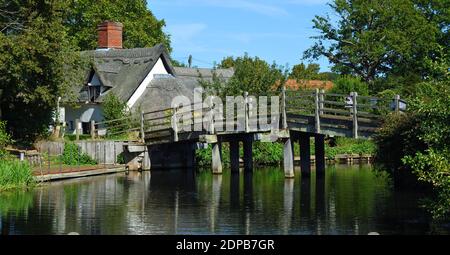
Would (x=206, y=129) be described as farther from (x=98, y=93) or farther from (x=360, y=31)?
(x=360, y=31)

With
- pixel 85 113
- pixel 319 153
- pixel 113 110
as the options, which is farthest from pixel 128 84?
pixel 319 153

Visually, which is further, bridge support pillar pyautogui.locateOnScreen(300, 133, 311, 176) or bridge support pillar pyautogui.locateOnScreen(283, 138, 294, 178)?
bridge support pillar pyautogui.locateOnScreen(300, 133, 311, 176)

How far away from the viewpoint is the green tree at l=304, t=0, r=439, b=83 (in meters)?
69.3

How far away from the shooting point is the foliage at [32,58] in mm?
37812

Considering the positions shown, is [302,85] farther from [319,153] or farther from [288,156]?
[288,156]

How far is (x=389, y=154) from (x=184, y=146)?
66.5 feet

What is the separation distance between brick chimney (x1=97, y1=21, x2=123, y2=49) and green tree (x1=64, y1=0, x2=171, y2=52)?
489 cm

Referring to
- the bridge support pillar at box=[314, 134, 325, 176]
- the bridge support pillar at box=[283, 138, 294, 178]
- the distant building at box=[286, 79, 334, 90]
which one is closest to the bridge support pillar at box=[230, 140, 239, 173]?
the bridge support pillar at box=[314, 134, 325, 176]

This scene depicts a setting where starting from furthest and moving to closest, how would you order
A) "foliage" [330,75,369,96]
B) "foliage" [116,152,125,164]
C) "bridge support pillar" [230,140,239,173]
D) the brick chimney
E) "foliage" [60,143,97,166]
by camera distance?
the brick chimney
"foliage" [330,75,369,96]
"foliage" [116,152,125,164]
"bridge support pillar" [230,140,239,173]
"foliage" [60,143,97,166]

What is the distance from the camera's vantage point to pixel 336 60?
74.7 meters

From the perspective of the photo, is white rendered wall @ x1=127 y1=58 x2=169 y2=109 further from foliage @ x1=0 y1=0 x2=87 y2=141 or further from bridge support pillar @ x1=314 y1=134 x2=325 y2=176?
bridge support pillar @ x1=314 y1=134 x2=325 y2=176

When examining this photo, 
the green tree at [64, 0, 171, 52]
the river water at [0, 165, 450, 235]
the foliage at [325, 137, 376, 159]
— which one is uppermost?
the green tree at [64, 0, 171, 52]

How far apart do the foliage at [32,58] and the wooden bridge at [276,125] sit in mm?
5286
